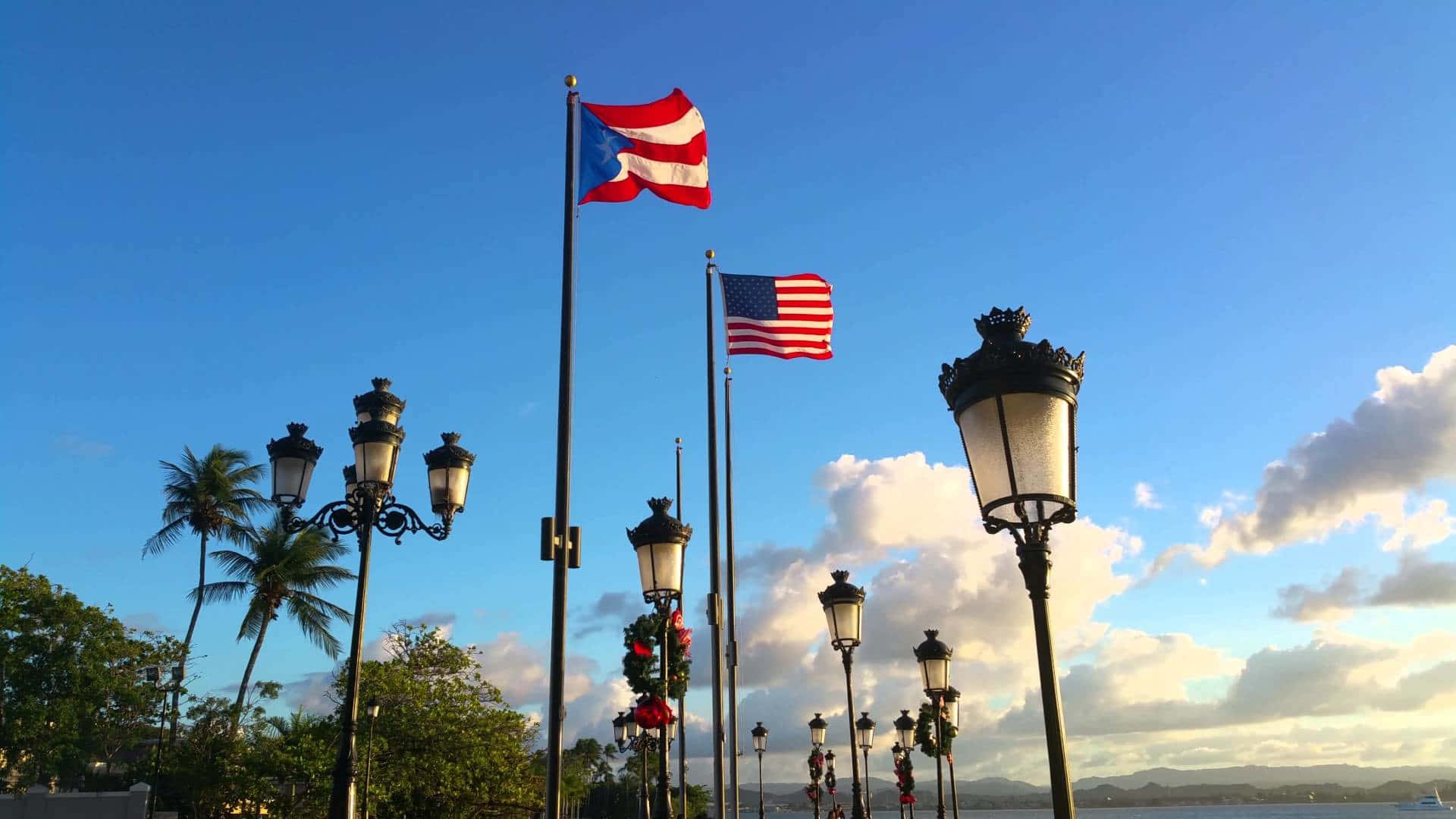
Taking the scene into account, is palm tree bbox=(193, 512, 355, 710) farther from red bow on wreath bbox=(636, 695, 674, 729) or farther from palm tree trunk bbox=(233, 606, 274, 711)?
red bow on wreath bbox=(636, 695, 674, 729)

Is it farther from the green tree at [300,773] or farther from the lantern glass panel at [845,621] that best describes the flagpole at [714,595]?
the green tree at [300,773]

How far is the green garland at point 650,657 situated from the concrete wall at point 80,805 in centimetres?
3082

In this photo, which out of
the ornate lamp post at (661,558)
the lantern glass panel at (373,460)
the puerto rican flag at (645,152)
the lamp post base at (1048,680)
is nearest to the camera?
the lamp post base at (1048,680)

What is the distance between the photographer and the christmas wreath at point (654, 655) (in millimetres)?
14586

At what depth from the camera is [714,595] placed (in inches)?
583

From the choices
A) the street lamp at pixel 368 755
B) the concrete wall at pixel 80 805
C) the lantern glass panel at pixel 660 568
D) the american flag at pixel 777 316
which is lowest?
the concrete wall at pixel 80 805

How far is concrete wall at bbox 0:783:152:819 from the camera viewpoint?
36500 millimetres

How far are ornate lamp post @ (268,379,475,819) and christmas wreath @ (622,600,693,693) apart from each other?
362 centimetres

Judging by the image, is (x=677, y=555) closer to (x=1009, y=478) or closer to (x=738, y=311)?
(x=738, y=311)

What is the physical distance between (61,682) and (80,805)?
36.0ft

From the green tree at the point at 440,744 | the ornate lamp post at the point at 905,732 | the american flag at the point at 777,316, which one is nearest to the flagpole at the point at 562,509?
the american flag at the point at 777,316

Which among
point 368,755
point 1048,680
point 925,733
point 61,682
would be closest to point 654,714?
point 1048,680

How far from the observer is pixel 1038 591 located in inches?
196

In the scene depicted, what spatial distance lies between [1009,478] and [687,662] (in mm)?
11330
